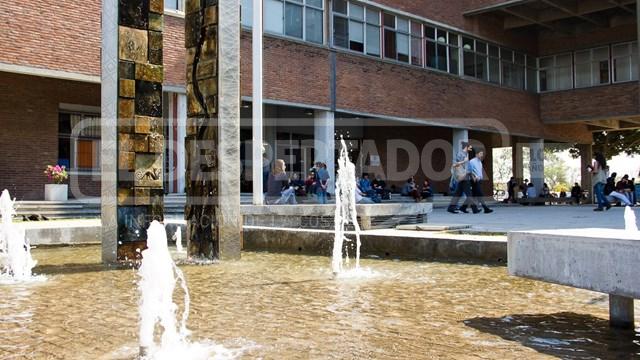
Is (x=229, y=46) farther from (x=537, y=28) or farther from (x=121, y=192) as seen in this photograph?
(x=537, y=28)

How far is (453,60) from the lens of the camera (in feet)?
89.5

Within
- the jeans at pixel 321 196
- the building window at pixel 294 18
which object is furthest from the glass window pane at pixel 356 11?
the jeans at pixel 321 196

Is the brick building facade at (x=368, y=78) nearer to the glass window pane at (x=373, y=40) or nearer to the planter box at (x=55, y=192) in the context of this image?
the glass window pane at (x=373, y=40)

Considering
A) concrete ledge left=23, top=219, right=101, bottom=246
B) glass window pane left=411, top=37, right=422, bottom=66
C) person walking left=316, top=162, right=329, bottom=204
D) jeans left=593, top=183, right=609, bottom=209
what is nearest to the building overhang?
glass window pane left=411, top=37, right=422, bottom=66

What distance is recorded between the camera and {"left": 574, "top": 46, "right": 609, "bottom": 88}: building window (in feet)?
100.0

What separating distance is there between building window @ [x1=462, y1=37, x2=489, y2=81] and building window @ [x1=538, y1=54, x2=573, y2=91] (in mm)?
5193

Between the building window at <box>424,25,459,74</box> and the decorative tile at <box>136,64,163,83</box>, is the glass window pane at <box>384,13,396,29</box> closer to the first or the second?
the building window at <box>424,25,459,74</box>

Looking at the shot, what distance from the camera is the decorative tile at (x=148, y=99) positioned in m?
7.63

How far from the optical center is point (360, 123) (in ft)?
91.9

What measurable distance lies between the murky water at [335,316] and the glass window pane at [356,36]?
17.4 m

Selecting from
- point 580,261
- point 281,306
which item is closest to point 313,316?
point 281,306

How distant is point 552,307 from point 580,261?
3.19ft

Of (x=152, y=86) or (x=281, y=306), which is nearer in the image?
(x=281, y=306)

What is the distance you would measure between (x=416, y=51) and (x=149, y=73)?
19.1m
